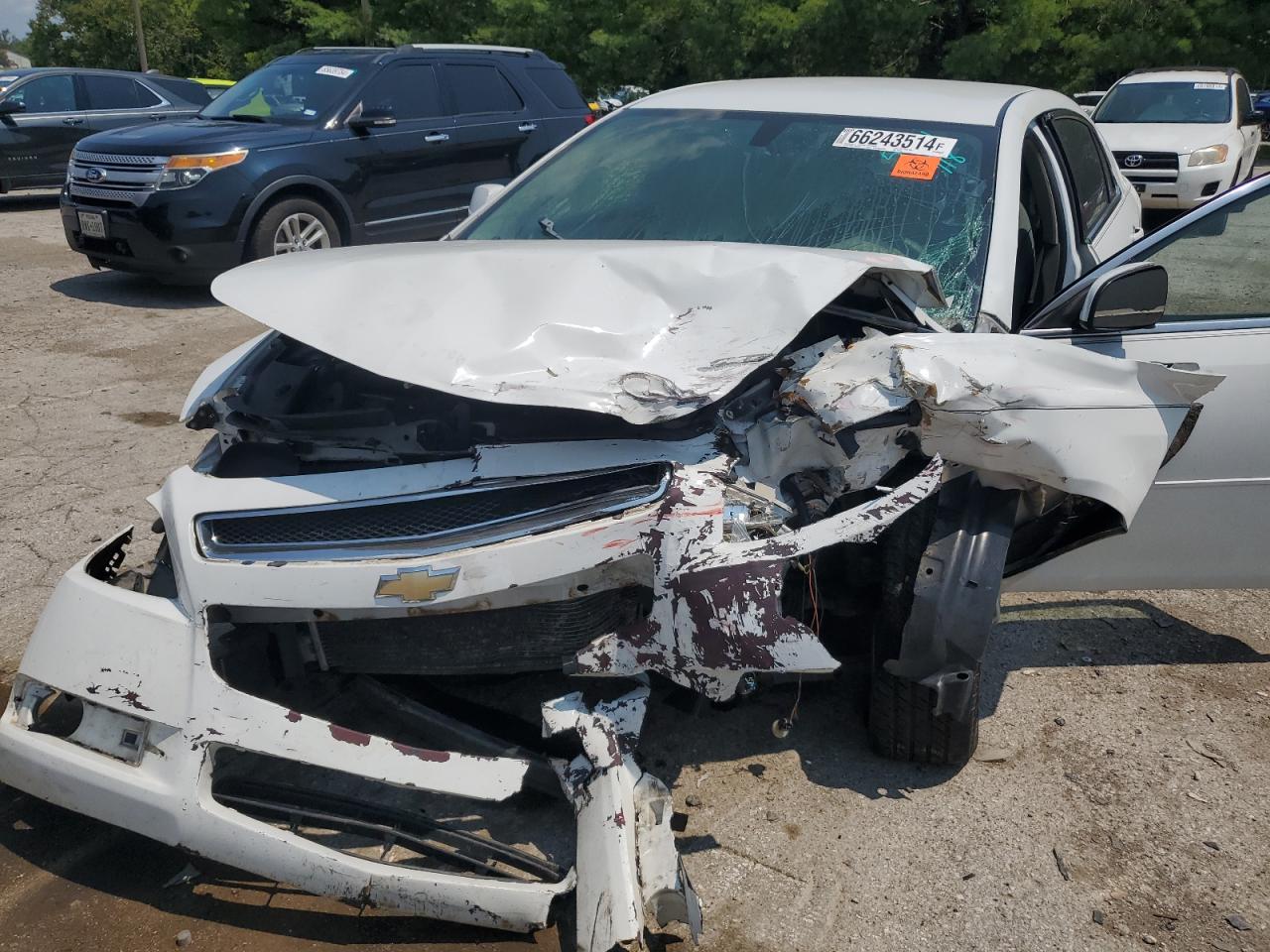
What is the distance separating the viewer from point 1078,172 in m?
4.30

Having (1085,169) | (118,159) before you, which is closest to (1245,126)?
(1085,169)

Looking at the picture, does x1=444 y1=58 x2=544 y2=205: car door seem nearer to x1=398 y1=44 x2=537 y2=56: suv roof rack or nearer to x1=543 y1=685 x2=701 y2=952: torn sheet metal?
x1=398 y1=44 x2=537 y2=56: suv roof rack

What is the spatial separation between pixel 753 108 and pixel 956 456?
1.86 metres

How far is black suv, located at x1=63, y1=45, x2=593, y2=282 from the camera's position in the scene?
7805 millimetres

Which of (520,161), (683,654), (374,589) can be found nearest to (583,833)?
(683,654)

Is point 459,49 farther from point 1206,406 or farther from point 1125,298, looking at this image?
point 1206,406

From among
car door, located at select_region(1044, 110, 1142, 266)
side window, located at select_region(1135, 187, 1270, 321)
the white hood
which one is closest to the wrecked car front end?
side window, located at select_region(1135, 187, 1270, 321)

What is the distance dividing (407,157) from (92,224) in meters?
2.41

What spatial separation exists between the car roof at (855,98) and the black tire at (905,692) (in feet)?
5.14

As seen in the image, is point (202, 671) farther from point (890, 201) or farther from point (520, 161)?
point (520, 161)

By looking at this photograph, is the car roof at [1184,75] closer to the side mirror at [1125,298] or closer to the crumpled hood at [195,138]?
the crumpled hood at [195,138]

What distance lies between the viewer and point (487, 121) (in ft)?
29.8

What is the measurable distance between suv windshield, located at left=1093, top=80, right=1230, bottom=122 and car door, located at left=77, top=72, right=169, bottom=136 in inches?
441

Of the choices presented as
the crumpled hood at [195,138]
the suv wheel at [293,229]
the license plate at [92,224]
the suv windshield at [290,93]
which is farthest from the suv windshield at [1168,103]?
the license plate at [92,224]
